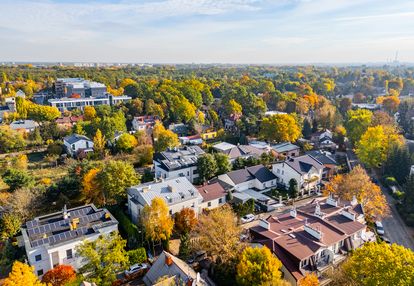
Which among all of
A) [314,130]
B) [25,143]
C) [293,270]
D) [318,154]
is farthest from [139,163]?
[314,130]

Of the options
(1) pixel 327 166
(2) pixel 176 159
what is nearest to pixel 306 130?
(1) pixel 327 166

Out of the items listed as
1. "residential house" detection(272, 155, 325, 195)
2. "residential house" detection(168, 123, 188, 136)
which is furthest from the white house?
"residential house" detection(272, 155, 325, 195)

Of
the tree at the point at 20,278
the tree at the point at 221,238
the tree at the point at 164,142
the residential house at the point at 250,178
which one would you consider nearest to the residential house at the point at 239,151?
the residential house at the point at 250,178

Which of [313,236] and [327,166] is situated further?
[327,166]

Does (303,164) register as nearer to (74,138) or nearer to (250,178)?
(250,178)

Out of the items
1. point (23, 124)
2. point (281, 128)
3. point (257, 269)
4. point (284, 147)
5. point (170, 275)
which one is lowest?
point (170, 275)

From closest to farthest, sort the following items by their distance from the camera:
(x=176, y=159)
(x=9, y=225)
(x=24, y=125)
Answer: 1. (x=9, y=225)
2. (x=176, y=159)
3. (x=24, y=125)

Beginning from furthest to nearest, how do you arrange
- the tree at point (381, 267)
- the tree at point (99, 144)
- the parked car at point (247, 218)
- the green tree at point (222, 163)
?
the tree at point (99, 144) < the green tree at point (222, 163) < the parked car at point (247, 218) < the tree at point (381, 267)

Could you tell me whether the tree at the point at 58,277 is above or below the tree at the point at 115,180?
below

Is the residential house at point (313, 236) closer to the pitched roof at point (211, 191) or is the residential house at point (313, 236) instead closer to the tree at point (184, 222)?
the tree at point (184, 222)
